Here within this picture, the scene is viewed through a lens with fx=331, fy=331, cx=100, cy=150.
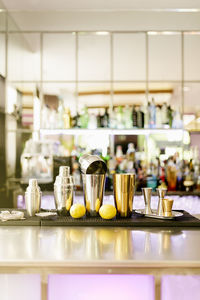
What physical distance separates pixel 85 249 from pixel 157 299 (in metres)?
0.29

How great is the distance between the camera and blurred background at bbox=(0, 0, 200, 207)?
13.1 ft

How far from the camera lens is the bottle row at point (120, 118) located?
3855 millimetres

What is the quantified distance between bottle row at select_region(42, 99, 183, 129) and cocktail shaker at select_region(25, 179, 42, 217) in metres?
2.22

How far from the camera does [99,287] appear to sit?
113 cm

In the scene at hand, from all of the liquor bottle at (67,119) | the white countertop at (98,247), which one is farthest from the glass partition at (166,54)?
the white countertop at (98,247)

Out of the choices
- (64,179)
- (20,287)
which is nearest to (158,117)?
(64,179)

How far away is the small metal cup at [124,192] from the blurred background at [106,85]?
2.31 meters

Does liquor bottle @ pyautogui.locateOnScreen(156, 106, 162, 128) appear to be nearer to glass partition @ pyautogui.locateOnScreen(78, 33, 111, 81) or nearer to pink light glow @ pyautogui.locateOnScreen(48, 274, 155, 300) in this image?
glass partition @ pyautogui.locateOnScreen(78, 33, 111, 81)

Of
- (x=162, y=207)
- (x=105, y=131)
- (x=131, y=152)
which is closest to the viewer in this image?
(x=162, y=207)

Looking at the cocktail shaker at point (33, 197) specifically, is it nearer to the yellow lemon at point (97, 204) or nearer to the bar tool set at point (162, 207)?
the yellow lemon at point (97, 204)

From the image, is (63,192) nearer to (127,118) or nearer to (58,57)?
(127,118)

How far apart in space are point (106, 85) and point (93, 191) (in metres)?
2.74

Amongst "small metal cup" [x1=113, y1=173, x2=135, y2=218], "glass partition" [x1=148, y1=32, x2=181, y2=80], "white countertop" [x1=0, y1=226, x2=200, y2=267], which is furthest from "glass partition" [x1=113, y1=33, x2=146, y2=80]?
"white countertop" [x1=0, y1=226, x2=200, y2=267]

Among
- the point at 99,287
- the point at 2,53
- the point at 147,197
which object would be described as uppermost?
the point at 2,53
